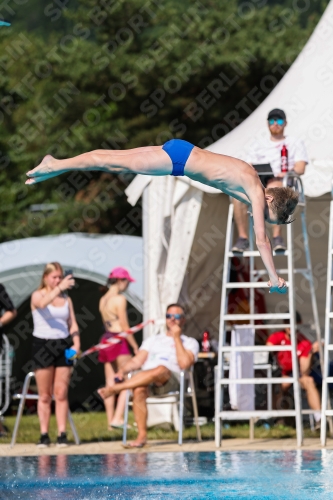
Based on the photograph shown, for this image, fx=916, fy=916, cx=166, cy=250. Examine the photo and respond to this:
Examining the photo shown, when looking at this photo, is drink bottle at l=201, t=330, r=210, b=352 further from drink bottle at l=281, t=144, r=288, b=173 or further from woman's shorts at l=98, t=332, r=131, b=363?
drink bottle at l=281, t=144, r=288, b=173

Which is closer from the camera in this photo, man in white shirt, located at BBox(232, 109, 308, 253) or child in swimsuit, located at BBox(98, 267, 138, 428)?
man in white shirt, located at BBox(232, 109, 308, 253)

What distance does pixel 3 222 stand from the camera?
28969 millimetres

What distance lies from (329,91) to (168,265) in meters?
2.63

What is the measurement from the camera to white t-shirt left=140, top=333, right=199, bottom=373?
9172mm

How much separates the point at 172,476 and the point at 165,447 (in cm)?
209

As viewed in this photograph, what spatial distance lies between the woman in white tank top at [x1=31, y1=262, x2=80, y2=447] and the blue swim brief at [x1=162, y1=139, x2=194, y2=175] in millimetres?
2976

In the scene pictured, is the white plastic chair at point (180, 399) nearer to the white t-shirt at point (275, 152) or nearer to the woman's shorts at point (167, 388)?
the woman's shorts at point (167, 388)

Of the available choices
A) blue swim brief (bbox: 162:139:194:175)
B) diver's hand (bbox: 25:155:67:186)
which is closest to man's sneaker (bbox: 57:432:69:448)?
diver's hand (bbox: 25:155:67:186)

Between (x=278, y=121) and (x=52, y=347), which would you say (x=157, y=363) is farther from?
(x=278, y=121)

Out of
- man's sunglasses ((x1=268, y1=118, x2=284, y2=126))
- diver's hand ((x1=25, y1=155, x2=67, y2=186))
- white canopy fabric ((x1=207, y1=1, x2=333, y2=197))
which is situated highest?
white canopy fabric ((x1=207, y1=1, x2=333, y2=197))

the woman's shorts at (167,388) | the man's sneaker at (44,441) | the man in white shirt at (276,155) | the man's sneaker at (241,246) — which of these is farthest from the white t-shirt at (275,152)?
the man's sneaker at (44,441)

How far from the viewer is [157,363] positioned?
30.1 ft

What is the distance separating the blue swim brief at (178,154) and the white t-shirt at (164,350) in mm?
3454

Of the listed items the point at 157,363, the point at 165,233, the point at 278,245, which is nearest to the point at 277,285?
the point at 278,245
